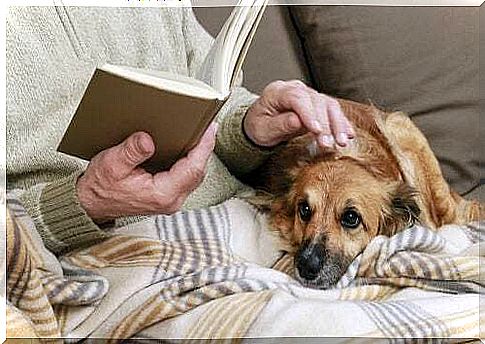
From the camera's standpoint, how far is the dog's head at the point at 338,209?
122 cm

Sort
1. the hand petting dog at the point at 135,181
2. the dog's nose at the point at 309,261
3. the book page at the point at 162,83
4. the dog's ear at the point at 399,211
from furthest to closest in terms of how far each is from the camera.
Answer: the dog's ear at the point at 399,211 → the dog's nose at the point at 309,261 → the hand petting dog at the point at 135,181 → the book page at the point at 162,83

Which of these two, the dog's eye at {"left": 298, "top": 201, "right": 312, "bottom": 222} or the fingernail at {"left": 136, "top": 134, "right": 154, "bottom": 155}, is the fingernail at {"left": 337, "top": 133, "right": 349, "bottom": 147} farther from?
the fingernail at {"left": 136, "top": 134, "right": 154, "bottom": 155}

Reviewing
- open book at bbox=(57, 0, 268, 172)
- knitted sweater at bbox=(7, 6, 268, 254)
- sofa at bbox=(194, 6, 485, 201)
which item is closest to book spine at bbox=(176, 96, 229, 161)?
open book at bbox=(57, 0, 268, 172)

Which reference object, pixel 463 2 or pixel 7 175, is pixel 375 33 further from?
pixel 7 175

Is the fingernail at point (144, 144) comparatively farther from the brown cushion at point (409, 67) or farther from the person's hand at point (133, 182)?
the brown cushion at point (409, 67)

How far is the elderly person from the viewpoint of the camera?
41.8 inches

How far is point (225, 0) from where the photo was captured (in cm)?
165

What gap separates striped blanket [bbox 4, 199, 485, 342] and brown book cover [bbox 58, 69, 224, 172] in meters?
0.10

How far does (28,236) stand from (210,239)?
0.25 m

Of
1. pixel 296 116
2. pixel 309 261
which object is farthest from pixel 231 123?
pixel 309 261

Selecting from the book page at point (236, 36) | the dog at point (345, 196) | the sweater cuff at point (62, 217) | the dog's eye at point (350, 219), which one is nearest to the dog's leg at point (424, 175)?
the dog at point (345, 196)

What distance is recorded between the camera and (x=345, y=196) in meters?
1.26

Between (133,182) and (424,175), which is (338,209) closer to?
(424,175)

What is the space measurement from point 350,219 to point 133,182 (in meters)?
0.34
